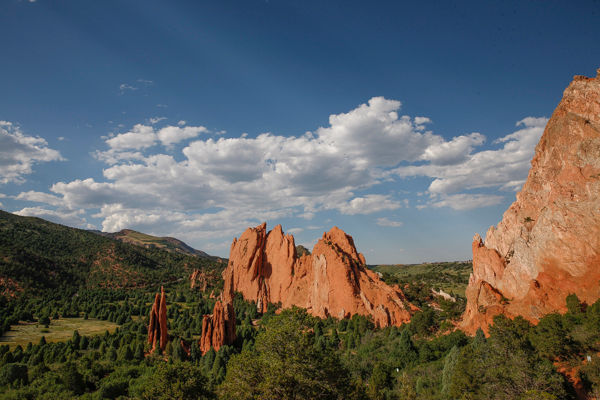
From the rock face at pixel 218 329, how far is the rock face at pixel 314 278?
23.5m

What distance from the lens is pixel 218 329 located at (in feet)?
187

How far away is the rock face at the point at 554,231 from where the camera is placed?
3956 cm

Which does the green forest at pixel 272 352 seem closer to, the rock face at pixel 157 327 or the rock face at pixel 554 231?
the rock face at pixel 157 327

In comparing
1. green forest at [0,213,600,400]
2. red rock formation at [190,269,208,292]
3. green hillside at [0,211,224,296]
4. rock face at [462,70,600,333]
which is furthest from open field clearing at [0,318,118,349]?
rock face at [462,70,600,333]

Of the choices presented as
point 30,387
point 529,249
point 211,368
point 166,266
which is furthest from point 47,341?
point 166,266

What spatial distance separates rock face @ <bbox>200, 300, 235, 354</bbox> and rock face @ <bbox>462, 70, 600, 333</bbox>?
40.7m

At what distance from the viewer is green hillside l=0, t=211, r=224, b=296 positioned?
10612cm

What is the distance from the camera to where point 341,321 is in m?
69.0

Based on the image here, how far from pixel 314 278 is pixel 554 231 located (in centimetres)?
5169

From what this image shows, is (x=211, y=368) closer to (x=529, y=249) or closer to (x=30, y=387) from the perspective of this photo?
(x=30, y=387)

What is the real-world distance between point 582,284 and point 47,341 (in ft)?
301

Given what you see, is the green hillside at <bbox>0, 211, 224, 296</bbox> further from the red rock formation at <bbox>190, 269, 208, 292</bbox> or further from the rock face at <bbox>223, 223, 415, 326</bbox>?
the rock face at <bbox>223, 223, 415, 326</bbox>

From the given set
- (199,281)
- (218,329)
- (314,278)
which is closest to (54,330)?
(218,329)

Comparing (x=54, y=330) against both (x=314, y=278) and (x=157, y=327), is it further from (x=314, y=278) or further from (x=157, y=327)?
(x=314, y=278)
